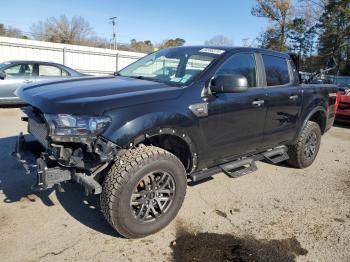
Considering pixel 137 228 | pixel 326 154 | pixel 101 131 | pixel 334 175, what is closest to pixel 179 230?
pixel 137 228

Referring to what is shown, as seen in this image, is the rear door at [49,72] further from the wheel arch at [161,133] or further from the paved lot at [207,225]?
the wheel arch at [161,133]

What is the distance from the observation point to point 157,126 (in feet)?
11.2

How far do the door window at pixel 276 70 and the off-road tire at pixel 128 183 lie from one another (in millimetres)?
2083

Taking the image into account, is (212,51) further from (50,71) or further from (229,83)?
(50,71)

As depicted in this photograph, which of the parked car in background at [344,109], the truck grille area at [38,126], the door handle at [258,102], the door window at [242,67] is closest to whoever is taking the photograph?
the truck grille area at [38,126]

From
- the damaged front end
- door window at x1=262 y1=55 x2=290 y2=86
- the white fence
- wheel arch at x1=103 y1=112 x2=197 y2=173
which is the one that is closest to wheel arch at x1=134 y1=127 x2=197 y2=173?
wheel arch at x1=103 y1=112 x2=197 y2=173

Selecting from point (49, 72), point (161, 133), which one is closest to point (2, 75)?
point (49, 72)

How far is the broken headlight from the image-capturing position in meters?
3.09

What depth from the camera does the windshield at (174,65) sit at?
13.3 ft

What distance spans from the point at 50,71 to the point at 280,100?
8.30 metres

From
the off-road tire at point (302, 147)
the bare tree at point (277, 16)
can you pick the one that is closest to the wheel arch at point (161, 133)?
the off-road tire at point (302, 147)

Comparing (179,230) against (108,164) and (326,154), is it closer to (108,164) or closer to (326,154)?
(108,164)

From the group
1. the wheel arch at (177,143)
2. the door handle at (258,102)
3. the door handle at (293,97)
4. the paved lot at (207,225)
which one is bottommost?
the paved lot at (207,225)

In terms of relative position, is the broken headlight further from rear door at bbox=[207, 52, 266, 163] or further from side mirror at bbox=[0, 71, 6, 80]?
side mirror at bbox=[0, 71, 6, 80]
